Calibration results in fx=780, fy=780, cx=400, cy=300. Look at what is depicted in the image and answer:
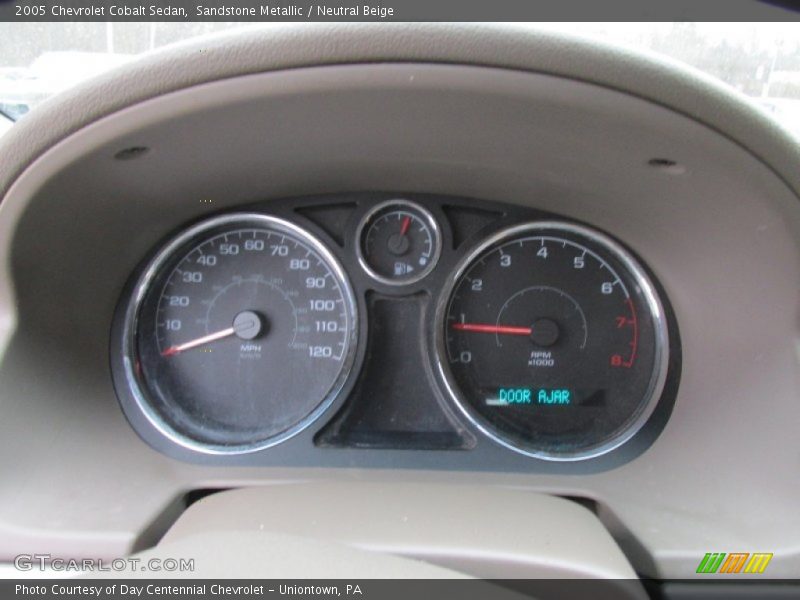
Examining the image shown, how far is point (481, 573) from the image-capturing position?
5.07 ft

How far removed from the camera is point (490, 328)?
216 centimetres

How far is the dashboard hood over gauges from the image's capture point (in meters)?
1.39

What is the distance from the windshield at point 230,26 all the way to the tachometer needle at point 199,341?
28.1 inches

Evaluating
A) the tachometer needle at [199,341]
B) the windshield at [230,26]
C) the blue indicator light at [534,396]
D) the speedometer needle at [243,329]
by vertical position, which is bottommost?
the blue indicator light at [534,396]

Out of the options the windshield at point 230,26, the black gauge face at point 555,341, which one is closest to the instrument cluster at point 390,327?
the black gauge face at point 555,341

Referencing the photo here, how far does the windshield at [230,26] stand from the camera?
169cm

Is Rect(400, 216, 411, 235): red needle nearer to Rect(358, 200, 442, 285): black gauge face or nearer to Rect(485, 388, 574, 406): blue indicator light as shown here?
Rect(358, 200, 442, 285): black gauge face
